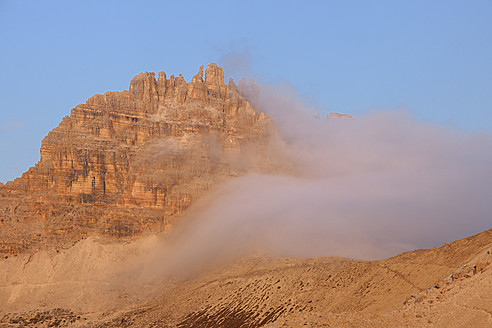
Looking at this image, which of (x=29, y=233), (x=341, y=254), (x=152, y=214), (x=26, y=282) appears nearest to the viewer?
(x=341, y=254)

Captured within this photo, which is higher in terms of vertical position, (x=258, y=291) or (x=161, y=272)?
(x=161, y=272)

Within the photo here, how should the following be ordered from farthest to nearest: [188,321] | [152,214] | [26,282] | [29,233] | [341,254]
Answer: [152,214] < [29,233] < [26,282] < [341,254] < [188,321]

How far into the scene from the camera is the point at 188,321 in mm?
121062

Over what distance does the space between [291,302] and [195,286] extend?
3909 centimetres

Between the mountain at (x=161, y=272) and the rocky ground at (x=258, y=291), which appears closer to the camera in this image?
the rocky ground at (x=258, y=291)

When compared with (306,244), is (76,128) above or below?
above

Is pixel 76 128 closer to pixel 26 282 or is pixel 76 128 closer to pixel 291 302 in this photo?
pixel 26 282

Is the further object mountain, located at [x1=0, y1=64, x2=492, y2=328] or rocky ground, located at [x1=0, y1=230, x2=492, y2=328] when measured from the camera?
mountain, located at [x1=0, y1=64, x2=492, y2=328]

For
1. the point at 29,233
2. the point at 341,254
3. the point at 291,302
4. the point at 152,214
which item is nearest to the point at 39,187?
the point at 29,233

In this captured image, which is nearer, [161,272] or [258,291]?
[258,291]

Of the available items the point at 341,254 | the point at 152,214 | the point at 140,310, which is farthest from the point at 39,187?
the point at 341,254

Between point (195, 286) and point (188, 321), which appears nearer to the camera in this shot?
point (188, 321)

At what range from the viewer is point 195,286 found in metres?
144

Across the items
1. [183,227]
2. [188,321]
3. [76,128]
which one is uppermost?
[76,128]
